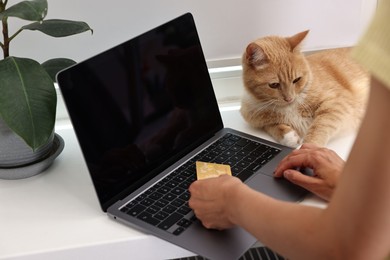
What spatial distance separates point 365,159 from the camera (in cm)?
57

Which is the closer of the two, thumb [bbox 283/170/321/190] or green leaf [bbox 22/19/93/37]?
thumb [bbox 283/170/321/190]

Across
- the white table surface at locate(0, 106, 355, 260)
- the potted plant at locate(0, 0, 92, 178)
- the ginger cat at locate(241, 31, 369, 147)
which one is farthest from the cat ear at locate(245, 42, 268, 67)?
the potted plant at locate(0, 0, 92, 178)

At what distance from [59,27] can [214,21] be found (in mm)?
485

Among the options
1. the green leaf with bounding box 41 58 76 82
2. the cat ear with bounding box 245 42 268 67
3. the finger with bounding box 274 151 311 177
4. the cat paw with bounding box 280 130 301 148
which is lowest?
the cat paw with bounding box 280 130 301 148

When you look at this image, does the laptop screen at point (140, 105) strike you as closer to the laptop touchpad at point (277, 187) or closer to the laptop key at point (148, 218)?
the laptop key at point (148, 218)

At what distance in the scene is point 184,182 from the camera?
43.5 inches

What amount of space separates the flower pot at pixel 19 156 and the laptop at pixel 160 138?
8.4 inches

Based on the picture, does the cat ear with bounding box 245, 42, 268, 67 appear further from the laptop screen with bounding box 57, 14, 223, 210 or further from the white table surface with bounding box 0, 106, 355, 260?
the white table surface with bounding box 0, 106, 355, 260

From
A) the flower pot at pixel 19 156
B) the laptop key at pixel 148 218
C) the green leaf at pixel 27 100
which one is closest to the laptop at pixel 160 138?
the laptop key at pixel 148 218

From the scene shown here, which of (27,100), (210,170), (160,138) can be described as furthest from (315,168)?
(27,100)

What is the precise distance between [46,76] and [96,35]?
38 cm

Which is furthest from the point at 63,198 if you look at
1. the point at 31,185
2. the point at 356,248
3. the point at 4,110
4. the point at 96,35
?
the point at 356,248

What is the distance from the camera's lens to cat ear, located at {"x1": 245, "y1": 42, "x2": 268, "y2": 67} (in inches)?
50.9

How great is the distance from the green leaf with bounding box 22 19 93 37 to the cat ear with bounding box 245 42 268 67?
1.25 ft
